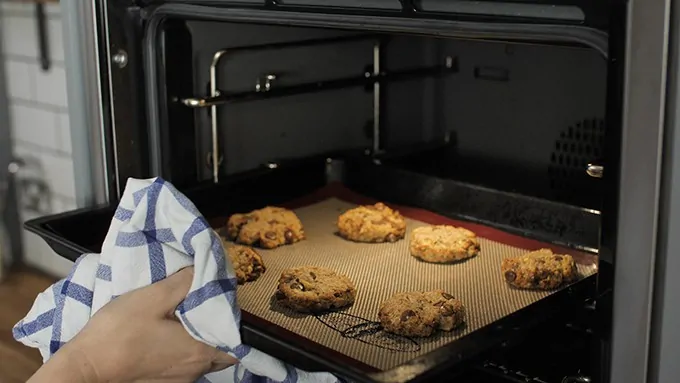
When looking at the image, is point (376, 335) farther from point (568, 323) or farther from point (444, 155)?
point (444, 155)

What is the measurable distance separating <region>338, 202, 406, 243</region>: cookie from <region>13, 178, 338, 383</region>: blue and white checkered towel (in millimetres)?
426

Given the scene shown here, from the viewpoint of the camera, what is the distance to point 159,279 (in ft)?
3.11

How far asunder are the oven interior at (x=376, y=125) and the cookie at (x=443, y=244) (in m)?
0.11

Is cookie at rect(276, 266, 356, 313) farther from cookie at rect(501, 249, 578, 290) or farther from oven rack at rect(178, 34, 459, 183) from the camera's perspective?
oven rack at rect(178, 34, 459, 183)

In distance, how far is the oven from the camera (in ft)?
2.56

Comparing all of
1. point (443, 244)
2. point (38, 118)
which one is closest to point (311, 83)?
point (443, 244)

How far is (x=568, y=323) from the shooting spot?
0.95m

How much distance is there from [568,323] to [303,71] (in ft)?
2.41

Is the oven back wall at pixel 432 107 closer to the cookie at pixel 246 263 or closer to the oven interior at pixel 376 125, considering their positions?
the oven interior at pixel 376 125

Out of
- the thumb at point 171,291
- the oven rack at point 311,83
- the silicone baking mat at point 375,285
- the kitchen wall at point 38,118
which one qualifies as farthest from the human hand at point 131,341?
the kitchen wall at point 38,118

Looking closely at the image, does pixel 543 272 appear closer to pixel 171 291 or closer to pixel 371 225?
pixel 371 225

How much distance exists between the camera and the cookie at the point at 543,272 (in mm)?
1151

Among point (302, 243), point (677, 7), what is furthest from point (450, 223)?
point (677, 7)

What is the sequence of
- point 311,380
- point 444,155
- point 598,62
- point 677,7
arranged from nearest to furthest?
point 677,7 → point 311,380 → point 598,62 → point 444,155
